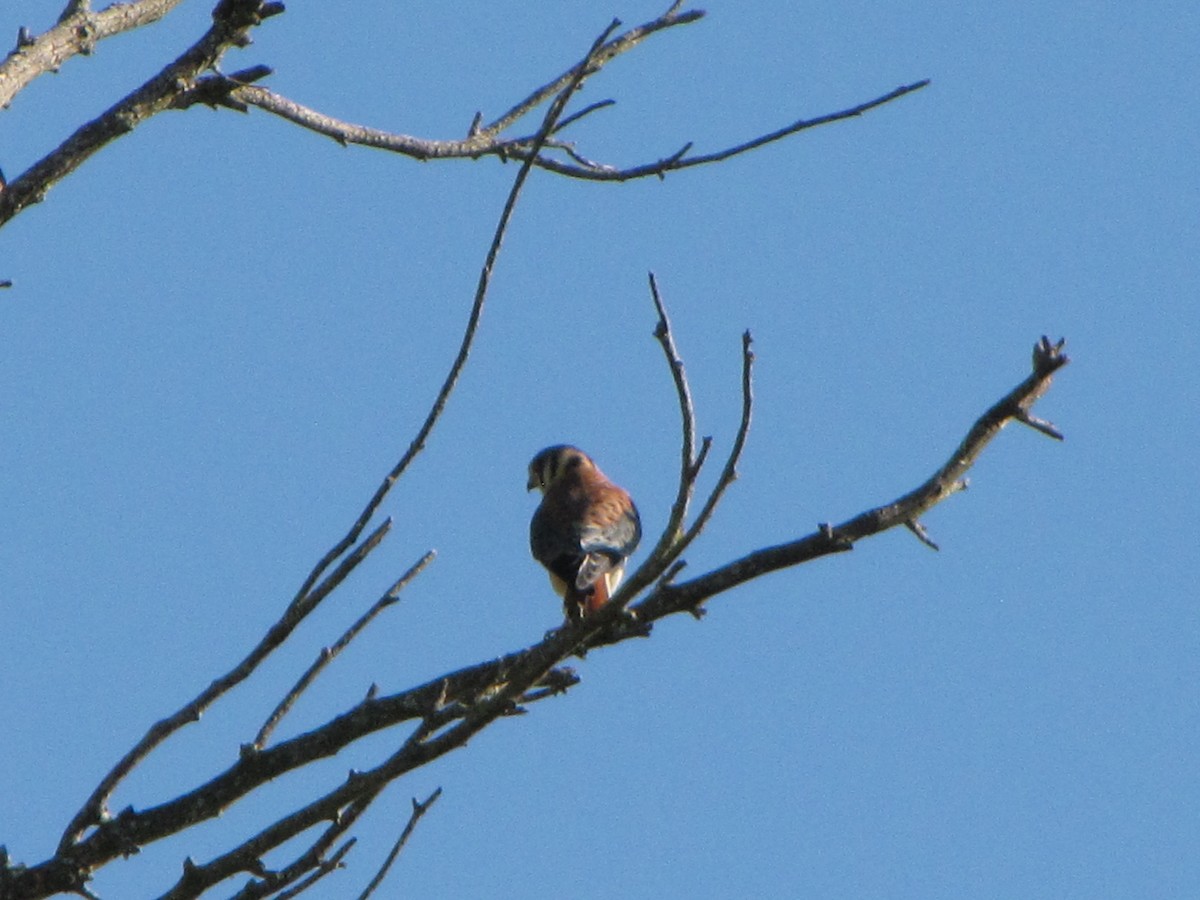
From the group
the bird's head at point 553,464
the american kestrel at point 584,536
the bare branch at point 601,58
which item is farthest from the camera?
the bird's head at point 553,464

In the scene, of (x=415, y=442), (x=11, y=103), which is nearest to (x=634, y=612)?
(x=415, y=442)

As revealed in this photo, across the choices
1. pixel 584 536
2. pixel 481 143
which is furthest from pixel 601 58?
pixel 584 536

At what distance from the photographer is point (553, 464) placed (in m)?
7.76

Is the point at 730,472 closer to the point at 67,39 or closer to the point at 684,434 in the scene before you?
the point at 684,434

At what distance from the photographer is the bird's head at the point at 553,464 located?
7.60 m

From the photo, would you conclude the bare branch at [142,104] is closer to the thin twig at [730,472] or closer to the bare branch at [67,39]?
the bare branch at [67,39]

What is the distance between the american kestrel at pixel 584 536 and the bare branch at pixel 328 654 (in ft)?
9.71

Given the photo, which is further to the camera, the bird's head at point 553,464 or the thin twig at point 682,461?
the bird's head at point 553,464

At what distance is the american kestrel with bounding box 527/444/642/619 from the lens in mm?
5824

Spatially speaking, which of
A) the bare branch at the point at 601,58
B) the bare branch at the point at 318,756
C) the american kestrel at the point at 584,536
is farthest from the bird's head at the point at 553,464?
the bare branch at the point at 318,756

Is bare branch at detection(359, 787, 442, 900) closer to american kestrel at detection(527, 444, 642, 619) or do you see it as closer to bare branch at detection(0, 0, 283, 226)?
bare branch at detection(0, 0, 283, 226)

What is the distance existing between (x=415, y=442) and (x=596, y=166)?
51.7 inches

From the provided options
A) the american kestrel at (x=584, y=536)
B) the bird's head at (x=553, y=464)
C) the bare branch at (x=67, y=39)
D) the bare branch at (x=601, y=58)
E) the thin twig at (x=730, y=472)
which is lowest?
the thin twig at (x=730, y=472)

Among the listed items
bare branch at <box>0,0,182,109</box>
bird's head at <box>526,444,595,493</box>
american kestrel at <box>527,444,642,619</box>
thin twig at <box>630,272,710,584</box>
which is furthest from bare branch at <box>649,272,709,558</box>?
bird's head at <box>526,444,595,493</box>
